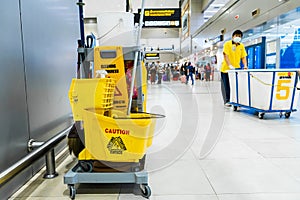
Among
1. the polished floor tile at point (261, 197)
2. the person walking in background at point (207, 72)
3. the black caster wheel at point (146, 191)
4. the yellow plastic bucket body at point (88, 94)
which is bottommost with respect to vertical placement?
the polished floor tile at point (261, 197)

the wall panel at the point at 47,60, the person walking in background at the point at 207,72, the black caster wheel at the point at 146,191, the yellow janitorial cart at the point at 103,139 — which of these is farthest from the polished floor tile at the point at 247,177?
the person walking in background at the point at 207,72

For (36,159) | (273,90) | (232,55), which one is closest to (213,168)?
(36,159)

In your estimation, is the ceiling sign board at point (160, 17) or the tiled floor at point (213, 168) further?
the ceiling sign board at point (160, 17)

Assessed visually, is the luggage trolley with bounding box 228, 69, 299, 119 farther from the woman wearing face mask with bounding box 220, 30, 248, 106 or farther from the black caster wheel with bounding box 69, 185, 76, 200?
the black caster wheel with bounding box 69, 185, 76, 200

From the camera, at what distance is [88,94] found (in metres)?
1.50

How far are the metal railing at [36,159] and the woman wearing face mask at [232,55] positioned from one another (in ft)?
12.1

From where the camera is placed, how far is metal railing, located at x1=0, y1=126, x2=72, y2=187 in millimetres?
1295

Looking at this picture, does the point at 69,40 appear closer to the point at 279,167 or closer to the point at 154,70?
the point at 279,167

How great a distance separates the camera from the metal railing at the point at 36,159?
1.29 metres

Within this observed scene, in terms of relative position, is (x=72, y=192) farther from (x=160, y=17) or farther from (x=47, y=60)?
(x=160, y=17)

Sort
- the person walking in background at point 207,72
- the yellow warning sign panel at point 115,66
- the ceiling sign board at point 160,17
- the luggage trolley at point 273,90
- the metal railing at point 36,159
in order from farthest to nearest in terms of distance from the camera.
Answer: the person walking in background at point 207,72 → the ceiling sign board at point 160,17 → the luggage trolley at point 273,90 → the yellow warning sign panel at point 115,66 → the metal railing at point 36,159

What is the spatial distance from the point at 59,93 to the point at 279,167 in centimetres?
194

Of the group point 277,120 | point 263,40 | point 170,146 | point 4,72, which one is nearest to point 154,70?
point 263,40

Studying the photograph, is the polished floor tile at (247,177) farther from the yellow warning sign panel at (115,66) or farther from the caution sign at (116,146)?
the yellow warning sign panel at (115,66)
